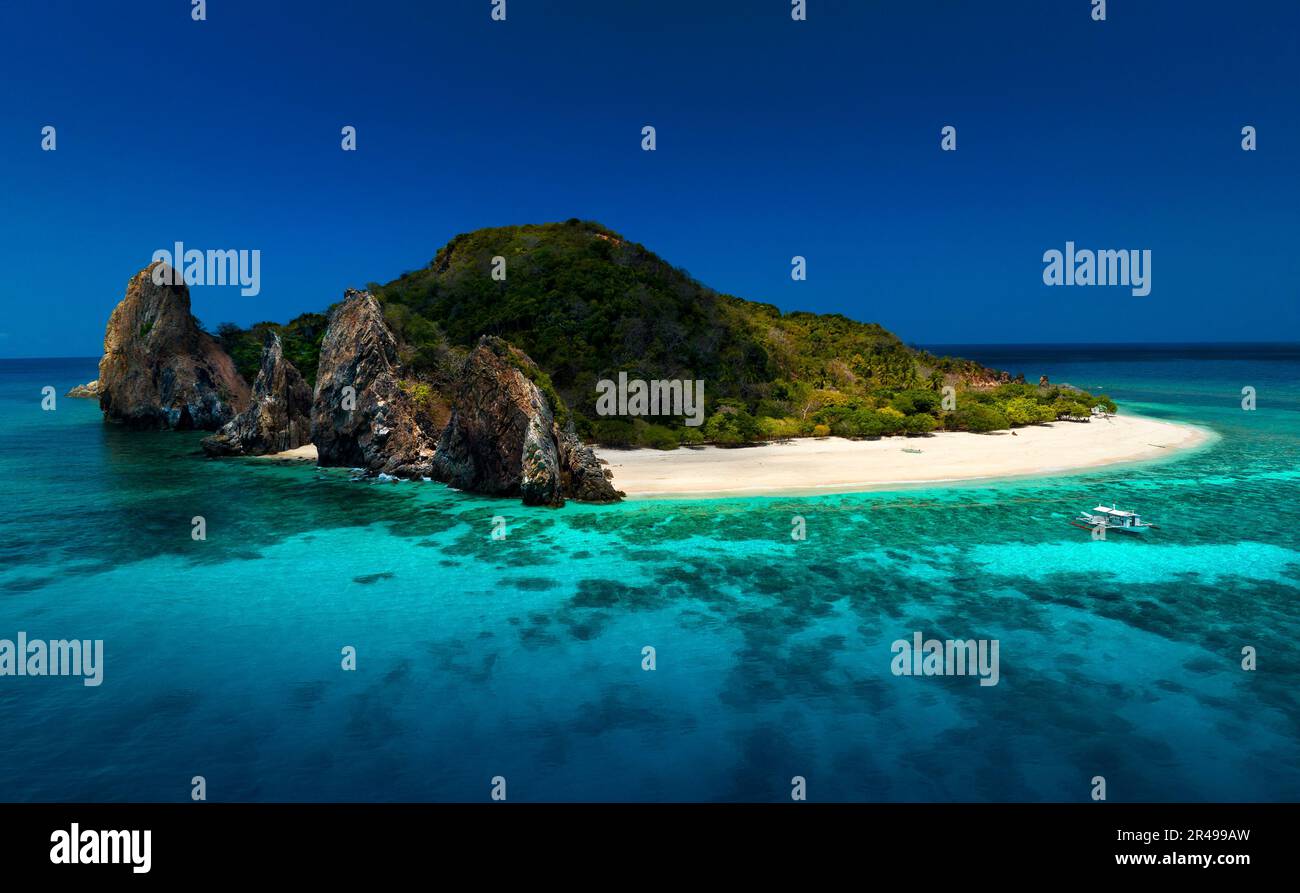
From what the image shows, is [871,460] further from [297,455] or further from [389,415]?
[297,455]

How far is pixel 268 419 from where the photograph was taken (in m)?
39.3

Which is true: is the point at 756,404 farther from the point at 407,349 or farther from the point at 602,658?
the point at 602,658

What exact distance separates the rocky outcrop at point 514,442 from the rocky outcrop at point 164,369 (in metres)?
36.6

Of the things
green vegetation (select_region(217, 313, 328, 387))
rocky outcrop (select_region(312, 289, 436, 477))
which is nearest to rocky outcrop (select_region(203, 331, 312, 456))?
rocky outcrop (select_region(312, 289, 436, 477))

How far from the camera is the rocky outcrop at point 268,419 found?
127 feet

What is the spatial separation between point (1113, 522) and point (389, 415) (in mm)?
32726

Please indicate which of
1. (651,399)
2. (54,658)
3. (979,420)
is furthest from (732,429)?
(54,658)

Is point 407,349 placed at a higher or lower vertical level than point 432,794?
higher

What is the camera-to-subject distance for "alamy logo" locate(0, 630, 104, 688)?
508 inches

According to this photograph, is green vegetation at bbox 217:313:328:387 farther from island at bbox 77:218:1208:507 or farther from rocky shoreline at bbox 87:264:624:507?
rocky shoreline at bbox 87:264:624:507
